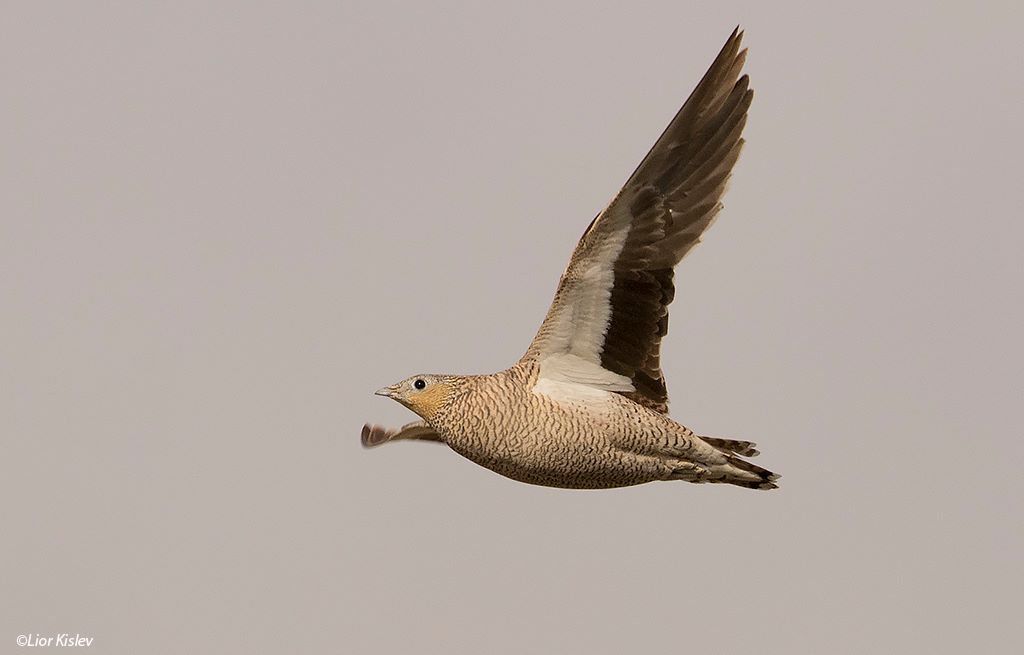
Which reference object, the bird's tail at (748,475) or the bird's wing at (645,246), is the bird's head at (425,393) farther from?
the bird's tail at (748,475)

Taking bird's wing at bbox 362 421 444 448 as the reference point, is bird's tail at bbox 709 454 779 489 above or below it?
below

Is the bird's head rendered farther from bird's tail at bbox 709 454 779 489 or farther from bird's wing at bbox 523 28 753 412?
bird's tail at bbox 709 454 779 489

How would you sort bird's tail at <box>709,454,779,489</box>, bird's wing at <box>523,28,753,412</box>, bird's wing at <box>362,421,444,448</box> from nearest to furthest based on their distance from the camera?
bird's wing at <box>523,28,753,412</box>
bird's tail at <box>709,454,779,489</box>
bird's wing at <box>362,421,444,448</box>

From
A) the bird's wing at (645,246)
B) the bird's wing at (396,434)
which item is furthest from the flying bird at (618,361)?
the bird's wing at (396,434)

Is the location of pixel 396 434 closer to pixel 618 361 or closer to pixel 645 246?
pixel 618 361

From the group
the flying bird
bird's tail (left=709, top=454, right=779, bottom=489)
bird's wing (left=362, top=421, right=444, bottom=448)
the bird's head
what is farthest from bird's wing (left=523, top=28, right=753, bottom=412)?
bird's wing (left=362, top=421, right=444, bottom=448)

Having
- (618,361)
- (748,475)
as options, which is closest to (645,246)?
(618,361)

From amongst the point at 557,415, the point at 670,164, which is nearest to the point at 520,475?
the point at 557,415

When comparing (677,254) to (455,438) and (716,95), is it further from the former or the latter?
(455,438)
